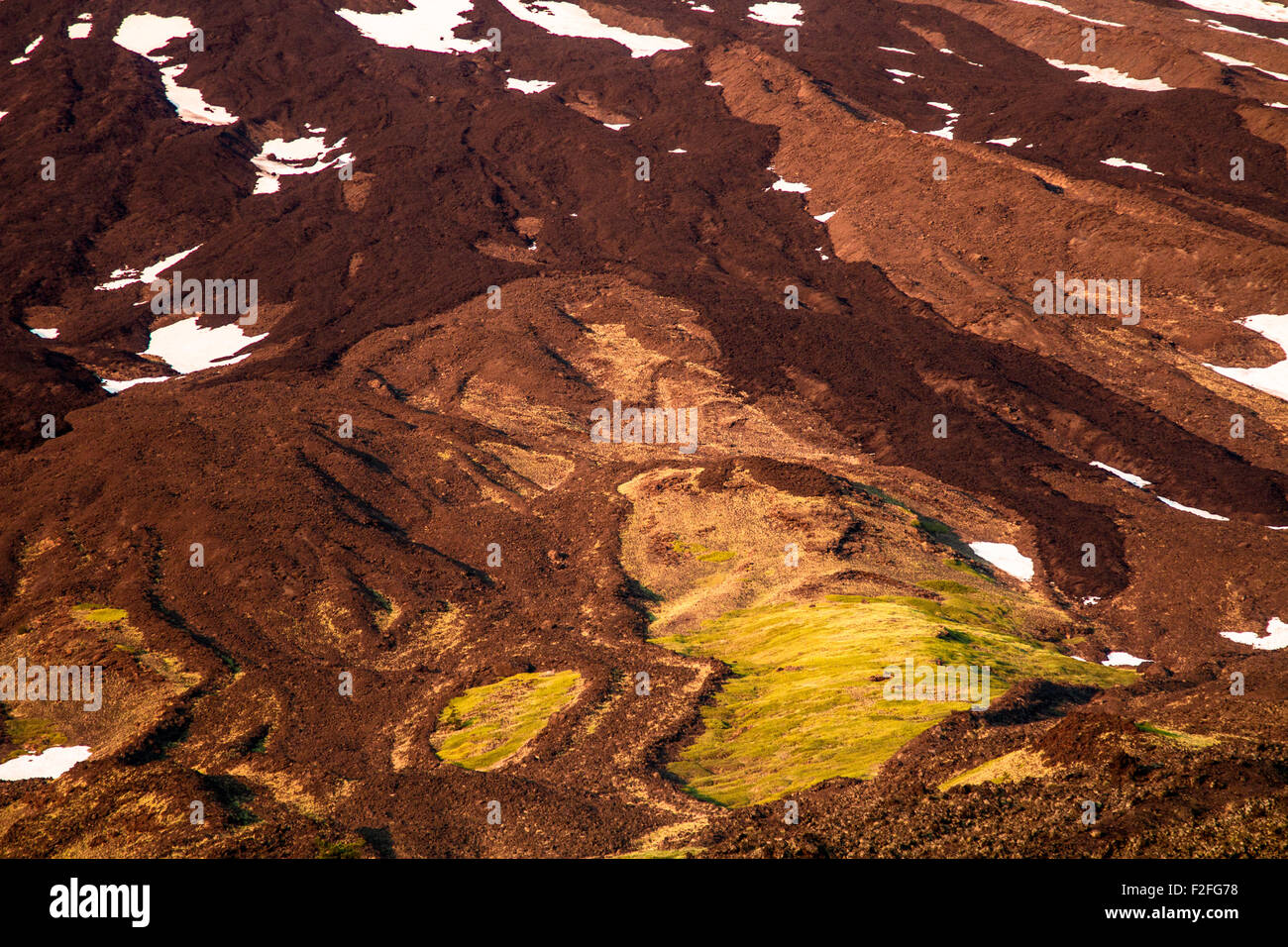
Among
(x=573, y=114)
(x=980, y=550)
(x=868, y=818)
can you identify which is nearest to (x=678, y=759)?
(x=868, y=818)

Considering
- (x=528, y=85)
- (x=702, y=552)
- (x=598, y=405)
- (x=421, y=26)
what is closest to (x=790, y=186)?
(x=598, y=405)

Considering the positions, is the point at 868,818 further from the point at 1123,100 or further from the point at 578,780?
the point at 1123,100

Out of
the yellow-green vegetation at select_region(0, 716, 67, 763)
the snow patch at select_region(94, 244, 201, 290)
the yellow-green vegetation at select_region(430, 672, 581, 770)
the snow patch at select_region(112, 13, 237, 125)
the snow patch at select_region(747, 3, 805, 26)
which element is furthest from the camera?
the snow patch at select_region(747, 3, 805, 26)

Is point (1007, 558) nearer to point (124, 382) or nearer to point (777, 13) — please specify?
point (124, 382)

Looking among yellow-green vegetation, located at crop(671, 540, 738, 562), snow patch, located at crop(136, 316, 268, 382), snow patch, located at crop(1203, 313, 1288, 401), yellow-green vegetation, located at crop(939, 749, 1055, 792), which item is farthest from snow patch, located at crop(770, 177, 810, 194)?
yellow-green vegetation, located at crop(939, 749, 1055, 792)

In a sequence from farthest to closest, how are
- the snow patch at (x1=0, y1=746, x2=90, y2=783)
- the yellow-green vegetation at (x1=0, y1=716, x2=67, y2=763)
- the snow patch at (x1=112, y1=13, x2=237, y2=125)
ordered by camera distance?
the snow patch at (x1=112, y1=13, x2=237, y2=125) < the yellow-green vegetation at (x1=0, y1=716, x2=67, y2=763) < the snow patch at (x1=0, y1=746, x2=90, y2=783)

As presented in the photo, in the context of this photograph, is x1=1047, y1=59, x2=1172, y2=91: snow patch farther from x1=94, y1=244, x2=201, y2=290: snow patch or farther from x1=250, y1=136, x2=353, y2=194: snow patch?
x1=94, y1=244, x2=201, y2=290: snow patch

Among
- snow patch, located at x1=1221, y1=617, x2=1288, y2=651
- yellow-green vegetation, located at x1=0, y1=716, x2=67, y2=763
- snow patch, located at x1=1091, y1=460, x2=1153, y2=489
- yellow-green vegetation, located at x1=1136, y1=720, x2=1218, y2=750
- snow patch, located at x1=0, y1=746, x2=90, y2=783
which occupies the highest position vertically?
yellow-green vegetation, located at x1=1136, y1=720, x2=1218, y2=750
